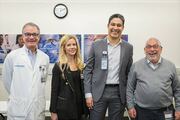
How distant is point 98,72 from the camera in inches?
110

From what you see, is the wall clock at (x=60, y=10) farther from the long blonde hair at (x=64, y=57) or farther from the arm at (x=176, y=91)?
the arm at (x=176, y=91)

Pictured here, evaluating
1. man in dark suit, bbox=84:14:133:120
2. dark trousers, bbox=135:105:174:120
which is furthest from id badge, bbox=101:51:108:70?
dark trousers, bbox=135:105:174:120

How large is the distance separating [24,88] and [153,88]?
4.30 ft

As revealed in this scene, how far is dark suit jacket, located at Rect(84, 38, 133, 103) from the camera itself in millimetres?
2768

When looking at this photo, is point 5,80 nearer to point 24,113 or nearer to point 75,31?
point 24,113

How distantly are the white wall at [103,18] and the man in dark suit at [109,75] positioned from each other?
2.15 meters

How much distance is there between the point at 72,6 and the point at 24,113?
2.81 metres

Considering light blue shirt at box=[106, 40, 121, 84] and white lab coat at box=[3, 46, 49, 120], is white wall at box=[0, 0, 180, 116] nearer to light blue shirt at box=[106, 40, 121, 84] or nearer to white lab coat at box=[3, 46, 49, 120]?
light blue shirt at box=[106, 40, 121, 84]

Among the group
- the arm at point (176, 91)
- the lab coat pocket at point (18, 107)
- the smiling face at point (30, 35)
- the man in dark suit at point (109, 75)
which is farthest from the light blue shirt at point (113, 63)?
the lab coat pocket at point (18, 107)

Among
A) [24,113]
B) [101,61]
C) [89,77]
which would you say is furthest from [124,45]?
[24,113]

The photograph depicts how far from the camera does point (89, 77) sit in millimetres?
2812

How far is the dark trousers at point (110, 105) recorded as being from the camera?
278 cm

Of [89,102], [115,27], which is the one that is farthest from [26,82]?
[115,27]

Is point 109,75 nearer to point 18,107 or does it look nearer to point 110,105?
point 110,105
